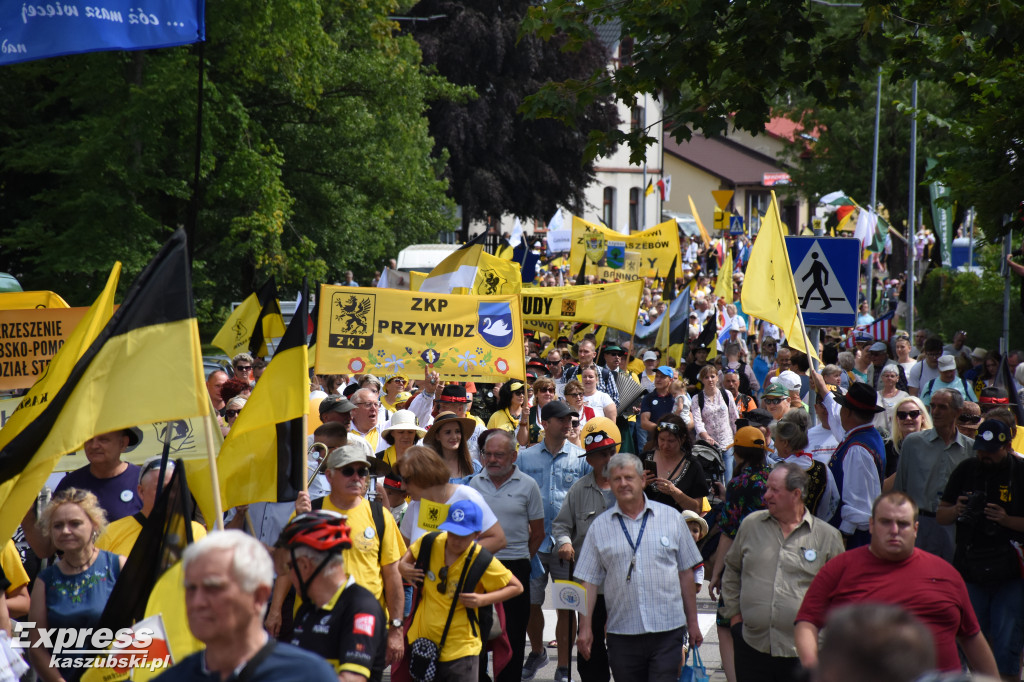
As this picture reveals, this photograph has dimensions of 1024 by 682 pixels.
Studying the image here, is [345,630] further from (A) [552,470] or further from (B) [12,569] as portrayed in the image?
(A) [552,470]

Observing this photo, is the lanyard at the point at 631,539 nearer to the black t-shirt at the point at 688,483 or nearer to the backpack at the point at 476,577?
the backpack at the point at 476,577

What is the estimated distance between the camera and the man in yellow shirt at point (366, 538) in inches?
230

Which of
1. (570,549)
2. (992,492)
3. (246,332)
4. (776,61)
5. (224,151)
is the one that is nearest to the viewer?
(992,492)

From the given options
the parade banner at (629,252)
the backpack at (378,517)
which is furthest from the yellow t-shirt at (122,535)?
the parade banner at (629,252)

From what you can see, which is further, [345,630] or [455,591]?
[455,591]

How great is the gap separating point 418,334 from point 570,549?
4.21m

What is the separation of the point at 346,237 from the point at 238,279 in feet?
8.50

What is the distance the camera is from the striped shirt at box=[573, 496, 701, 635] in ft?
20.7

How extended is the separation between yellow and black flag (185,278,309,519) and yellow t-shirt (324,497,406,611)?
33 centimetres

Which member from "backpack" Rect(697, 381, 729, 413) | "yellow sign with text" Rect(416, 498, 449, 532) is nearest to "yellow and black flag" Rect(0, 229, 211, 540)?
"yellow sign with text" Rect(416, 498, 449, 532)

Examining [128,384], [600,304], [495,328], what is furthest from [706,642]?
[600,304]

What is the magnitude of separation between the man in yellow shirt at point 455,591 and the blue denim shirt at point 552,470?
219cm

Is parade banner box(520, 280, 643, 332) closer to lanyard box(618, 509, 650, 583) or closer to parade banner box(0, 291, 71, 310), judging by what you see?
parade banner box(0, 291, 71, 310)

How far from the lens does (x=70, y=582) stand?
17.4ft
